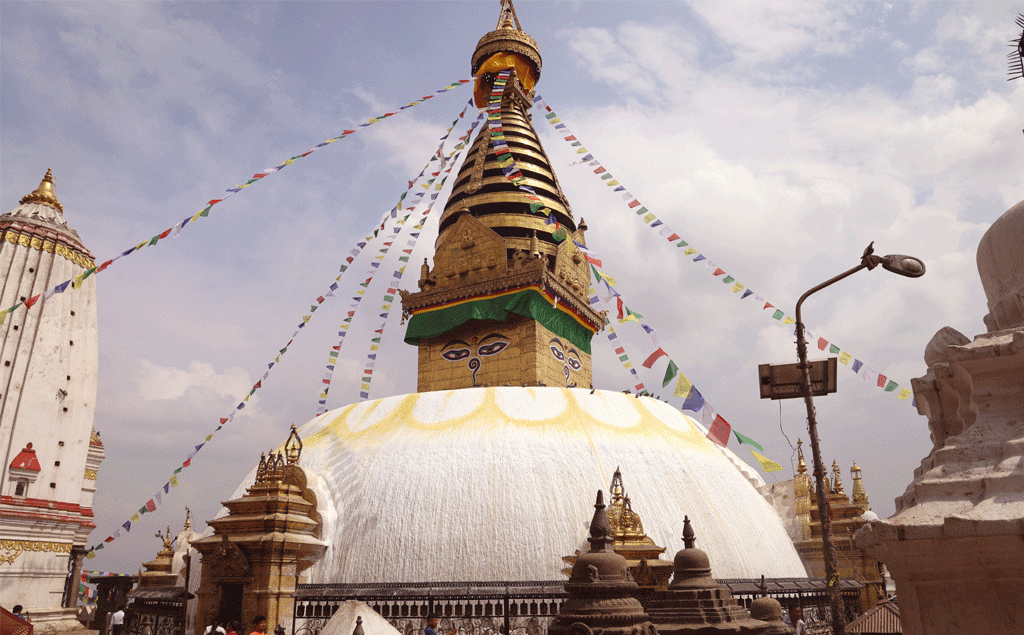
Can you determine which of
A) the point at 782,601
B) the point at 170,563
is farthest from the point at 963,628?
the point at 170,563

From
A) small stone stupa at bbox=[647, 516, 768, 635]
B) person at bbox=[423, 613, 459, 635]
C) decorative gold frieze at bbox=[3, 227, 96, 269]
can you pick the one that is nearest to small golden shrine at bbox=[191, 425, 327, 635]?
person at bbox=[423, 613, 459, 635]

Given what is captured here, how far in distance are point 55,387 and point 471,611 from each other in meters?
18.9

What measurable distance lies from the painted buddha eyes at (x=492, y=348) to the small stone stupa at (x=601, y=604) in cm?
1185

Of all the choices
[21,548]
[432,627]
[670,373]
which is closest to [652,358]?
[670,373]

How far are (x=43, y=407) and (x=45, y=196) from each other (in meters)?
8.32

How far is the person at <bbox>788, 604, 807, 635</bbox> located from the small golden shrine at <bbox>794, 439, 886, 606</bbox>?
8.97 ft

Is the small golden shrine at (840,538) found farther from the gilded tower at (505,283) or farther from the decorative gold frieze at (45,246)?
the decorative gold frieze at (45,246)

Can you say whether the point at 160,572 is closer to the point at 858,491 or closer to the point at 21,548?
the point at 21,548

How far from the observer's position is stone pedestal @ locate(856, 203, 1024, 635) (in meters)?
2.92

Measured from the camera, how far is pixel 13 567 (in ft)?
61.0

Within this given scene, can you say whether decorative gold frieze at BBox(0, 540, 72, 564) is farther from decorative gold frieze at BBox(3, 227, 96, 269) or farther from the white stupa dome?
the white stupa dome

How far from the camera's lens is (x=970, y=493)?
3098mm

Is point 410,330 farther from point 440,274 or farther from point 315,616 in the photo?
point 315,616

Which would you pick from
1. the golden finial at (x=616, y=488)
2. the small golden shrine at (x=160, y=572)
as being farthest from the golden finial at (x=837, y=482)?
the small golden shrine at (x=160, y=572)
